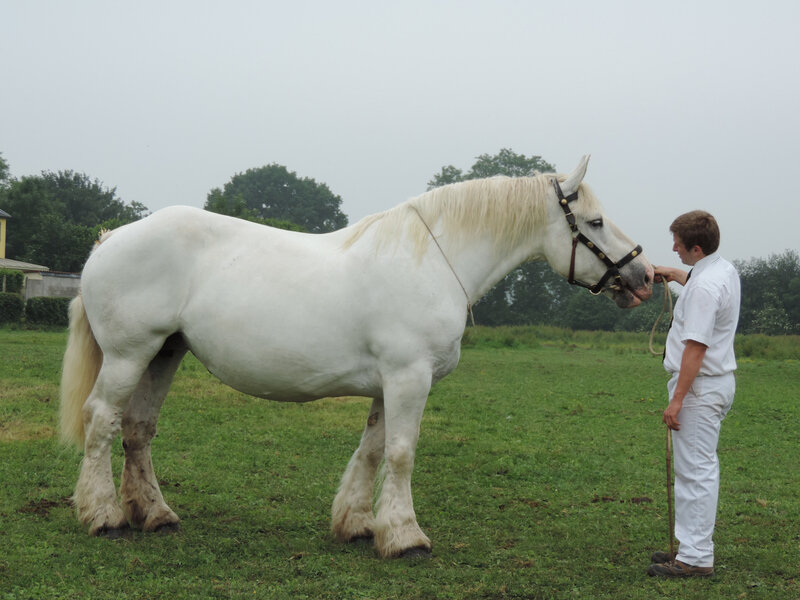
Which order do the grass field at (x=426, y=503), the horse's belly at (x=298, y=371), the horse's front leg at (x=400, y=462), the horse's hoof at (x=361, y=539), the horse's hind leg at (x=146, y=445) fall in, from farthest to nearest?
1. the horse's hind leg at (x=146, y=445)
2. the horse's hoof at (x=361, y=539)
3. the horse's belly at (x=298, y=371)
4. the horse's front leg at (x=400, y=462)
5. the grass field at (x=426, y=503)

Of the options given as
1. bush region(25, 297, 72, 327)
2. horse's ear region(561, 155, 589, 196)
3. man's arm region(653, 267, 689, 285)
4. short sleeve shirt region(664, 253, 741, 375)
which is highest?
horse's ear region(561, 155, 589, 196)

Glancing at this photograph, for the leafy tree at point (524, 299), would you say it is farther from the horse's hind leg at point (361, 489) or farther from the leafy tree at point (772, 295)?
the horse's hind leg at point (361, 489)

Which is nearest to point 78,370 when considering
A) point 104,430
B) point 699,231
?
point 104,430

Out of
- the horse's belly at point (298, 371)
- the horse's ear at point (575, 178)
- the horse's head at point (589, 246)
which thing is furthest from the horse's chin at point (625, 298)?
the horse's belly at point (298, 371)

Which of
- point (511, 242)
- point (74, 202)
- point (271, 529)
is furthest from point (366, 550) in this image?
point (74, 202)

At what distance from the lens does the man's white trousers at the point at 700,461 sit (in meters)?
3.79

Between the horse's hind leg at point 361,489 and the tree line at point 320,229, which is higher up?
the tree line at point 320,229

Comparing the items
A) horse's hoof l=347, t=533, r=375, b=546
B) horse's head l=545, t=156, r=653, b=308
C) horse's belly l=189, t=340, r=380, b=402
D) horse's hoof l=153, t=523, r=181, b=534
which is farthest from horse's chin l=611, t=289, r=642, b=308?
horse's hoof l=153, t=523, r=181, b=534

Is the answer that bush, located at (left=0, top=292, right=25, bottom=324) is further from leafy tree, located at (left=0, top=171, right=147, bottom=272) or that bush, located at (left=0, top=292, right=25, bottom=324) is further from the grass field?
leafy tree, located at (left=0, top=171, right=147, bottom=272)

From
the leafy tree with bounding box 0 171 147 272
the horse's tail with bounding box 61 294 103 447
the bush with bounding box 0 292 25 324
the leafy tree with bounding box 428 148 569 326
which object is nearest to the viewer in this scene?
the horse's tail with bounding box 61 294 103 447

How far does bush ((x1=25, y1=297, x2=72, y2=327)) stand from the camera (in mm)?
21500

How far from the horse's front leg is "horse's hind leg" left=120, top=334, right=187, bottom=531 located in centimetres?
144

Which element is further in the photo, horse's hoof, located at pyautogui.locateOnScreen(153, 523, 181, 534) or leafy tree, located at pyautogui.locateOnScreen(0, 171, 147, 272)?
leafy tree, located at pyautogui.locateOnScreen(0, 171, 147, 272)

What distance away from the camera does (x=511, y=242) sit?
4438 millimetres
